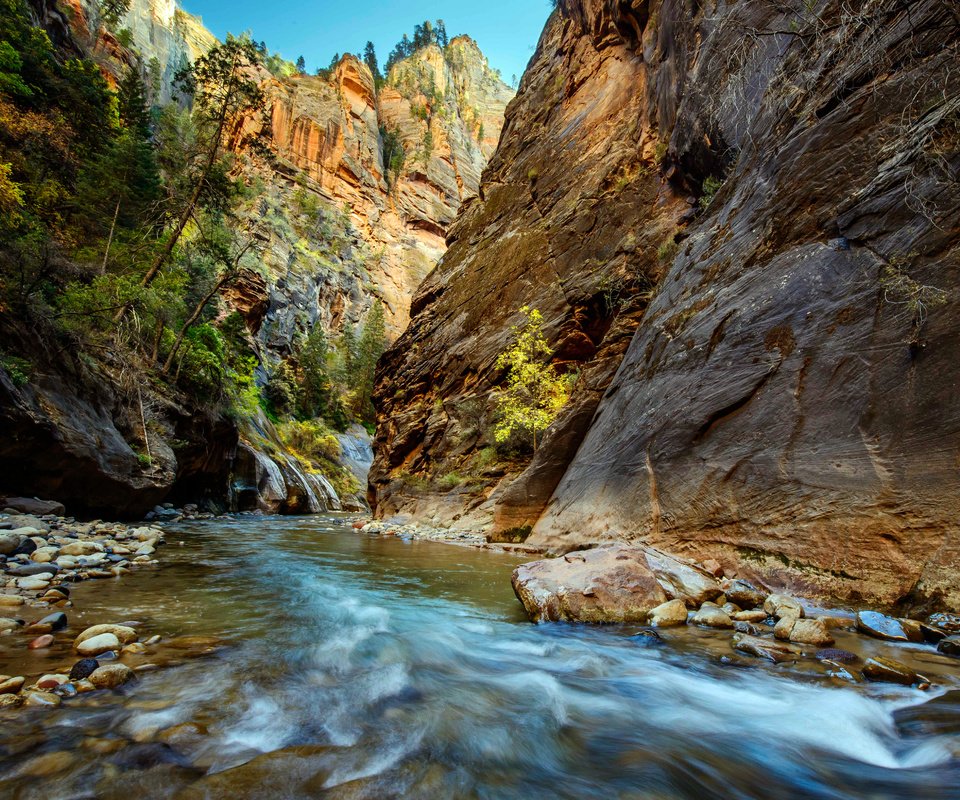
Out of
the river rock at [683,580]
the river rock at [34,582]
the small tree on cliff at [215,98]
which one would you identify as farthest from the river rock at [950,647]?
the small tree on cliff at [215,98]

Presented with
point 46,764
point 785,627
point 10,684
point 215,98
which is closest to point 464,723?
point 46,764

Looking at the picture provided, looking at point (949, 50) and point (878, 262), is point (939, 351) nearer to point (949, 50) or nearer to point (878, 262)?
point (878, 262)

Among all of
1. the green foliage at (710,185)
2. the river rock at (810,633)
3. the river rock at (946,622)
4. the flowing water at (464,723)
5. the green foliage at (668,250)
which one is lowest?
the flowing water at (464,723)

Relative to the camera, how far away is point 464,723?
313 centimetres

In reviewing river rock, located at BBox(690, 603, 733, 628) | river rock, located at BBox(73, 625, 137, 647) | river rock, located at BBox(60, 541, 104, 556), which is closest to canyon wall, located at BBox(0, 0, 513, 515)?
river rock, located at BBox(60, 541, 104, 556)

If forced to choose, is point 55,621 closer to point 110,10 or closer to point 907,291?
point 907,291

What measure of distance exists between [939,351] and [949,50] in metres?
3.96

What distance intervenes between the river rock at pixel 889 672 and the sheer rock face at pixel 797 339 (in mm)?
1565

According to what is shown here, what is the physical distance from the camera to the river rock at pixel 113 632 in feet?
12.5

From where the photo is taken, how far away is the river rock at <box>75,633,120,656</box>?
359 centimetres

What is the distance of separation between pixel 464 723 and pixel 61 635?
3.47 meters

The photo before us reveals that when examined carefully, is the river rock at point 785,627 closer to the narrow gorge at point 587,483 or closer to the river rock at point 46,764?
the narrow gorge at point 587,483

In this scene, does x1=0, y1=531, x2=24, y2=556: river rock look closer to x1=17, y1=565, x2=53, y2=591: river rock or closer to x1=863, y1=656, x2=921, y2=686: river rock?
x1=17, y1=565, x2=53, y2=591: river rock

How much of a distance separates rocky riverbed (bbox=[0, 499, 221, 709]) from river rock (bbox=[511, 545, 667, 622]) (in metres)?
3.28
